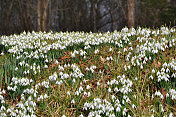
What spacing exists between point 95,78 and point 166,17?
7.87 meters

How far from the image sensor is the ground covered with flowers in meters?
2.99

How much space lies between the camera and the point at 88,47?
16.0 ft

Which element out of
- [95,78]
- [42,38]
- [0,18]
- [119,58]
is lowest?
[95,78]

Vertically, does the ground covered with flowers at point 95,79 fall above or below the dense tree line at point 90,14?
below

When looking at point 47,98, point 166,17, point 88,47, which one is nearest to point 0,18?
point 166,17

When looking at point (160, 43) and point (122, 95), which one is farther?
point (160, 43)

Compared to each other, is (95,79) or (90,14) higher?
(90,14)

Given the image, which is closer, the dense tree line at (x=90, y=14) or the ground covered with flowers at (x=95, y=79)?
the ground covered with flowers at (x=95, y=79)

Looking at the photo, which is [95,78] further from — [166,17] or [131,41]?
[166,17]

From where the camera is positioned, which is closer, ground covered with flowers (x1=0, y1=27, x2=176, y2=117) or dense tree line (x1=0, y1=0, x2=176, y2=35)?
ground covered with flowers (x1=0, y1=27, x2=176, y2=117)

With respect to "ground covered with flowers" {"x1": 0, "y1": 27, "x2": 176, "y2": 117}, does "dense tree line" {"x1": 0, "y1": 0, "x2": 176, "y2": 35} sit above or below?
above

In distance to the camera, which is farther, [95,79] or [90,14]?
[90,14]

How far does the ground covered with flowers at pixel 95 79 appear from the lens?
9.82ft

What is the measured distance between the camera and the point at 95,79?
12.7ft
